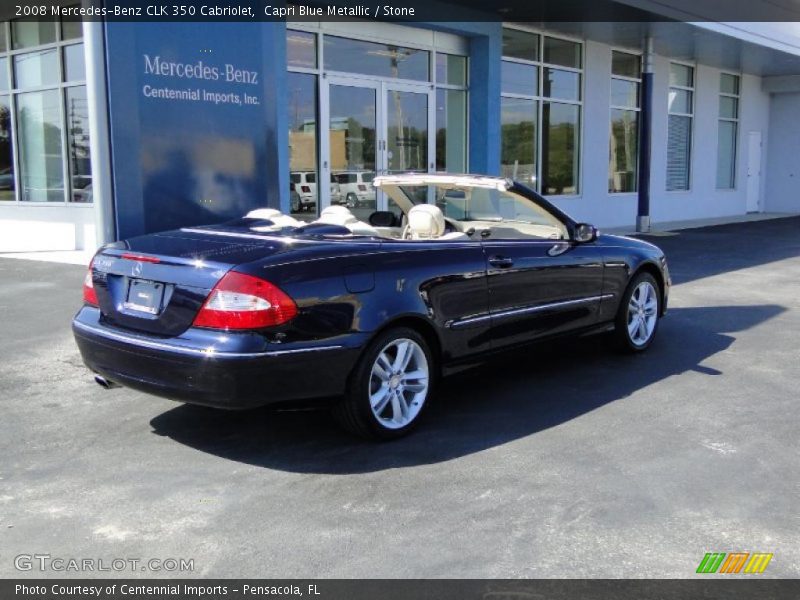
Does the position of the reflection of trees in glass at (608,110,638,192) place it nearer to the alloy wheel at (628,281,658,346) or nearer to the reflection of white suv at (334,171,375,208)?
the reflection of white suv at (334,171,375,208)

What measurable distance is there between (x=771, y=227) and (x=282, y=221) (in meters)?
18.4

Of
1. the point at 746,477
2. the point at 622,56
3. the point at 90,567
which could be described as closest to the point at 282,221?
the point at 90,567

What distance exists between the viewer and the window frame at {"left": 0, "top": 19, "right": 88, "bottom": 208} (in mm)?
13070

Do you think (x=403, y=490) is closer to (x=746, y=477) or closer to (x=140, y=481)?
(x=140, y=481)

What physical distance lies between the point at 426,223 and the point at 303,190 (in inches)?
301

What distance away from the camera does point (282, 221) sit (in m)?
5.57

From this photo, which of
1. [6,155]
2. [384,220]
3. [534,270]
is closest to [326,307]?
[534,270]

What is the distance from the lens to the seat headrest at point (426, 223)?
546cm

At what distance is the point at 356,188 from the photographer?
44.7 ft

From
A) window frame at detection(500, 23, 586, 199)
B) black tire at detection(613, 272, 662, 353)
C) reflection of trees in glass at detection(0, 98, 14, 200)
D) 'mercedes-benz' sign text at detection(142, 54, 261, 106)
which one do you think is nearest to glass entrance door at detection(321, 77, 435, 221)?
window frame at detection(500, 23, 586, 199)

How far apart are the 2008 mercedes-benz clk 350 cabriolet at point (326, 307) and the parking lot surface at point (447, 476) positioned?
349mm

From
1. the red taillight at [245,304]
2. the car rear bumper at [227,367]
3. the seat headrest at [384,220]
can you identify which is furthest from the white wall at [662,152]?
the red taillight at [245,304]

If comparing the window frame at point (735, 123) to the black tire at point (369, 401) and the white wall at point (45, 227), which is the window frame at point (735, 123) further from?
the black tire at point (369, 401)

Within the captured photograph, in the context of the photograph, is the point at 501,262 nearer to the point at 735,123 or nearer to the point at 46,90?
the point at 46,90
